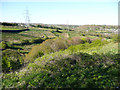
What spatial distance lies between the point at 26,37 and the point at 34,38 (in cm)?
83

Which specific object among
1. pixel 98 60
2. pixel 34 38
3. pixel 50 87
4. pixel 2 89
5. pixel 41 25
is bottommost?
pixel 2 89

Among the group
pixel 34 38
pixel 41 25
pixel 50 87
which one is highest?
pixel 41 25

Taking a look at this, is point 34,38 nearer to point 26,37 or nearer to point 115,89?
point 26,37

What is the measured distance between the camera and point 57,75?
2637 mm

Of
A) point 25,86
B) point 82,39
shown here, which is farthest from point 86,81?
point 82,39

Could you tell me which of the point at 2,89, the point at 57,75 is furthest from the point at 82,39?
the point at 2,89

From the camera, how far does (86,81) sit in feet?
7.23

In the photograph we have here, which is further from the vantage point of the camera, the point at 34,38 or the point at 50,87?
the point at 34,38

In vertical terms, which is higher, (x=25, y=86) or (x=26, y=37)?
(x=26, y=37)

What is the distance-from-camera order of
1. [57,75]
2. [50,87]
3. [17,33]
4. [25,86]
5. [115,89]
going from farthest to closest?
[17,33]
[57,75]
[25,86]
[50,87]
[115,89]

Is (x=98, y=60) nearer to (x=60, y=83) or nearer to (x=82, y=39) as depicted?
(x=60, y=83)

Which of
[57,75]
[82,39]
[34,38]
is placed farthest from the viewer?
[82,39]

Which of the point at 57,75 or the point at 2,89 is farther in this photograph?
the point at 57,75

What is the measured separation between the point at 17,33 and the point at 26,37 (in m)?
0.82
